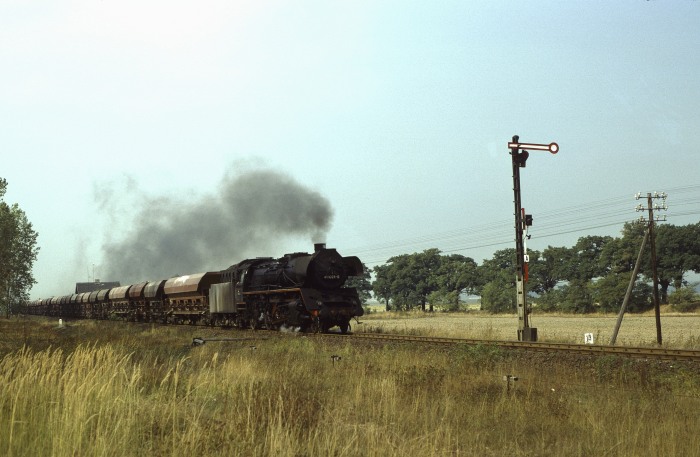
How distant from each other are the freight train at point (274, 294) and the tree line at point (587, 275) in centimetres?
4562

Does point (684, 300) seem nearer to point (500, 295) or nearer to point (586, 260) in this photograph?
point (586, 260)

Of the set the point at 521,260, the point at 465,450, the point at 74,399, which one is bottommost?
the point at 465,450

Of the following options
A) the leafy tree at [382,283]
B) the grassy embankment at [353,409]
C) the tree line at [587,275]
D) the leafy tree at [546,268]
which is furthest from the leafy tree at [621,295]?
the grassy embankment at [353,409]

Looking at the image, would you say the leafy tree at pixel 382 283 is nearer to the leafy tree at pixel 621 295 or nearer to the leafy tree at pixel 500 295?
the leafy tree at pixel 500 295

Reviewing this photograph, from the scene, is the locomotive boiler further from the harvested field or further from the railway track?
the railway track

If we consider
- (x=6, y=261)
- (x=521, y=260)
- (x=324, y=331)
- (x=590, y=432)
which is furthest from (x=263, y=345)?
(x=6, y=261)

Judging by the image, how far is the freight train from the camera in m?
26.6

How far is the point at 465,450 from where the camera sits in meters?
7.14

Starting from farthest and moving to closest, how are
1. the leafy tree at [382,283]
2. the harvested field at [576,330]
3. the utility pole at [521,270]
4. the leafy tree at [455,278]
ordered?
the leafy tree at [382,283]
the leafy tree at [455,278]
the harvested field at [576,330]
the utility pole at [521,270]

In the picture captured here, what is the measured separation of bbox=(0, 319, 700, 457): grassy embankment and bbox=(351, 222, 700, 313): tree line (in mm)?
57732

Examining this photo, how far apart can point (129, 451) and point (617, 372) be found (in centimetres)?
1067

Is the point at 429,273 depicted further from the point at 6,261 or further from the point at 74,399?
the point at 74,399

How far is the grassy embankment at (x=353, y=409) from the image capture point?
6.22 m

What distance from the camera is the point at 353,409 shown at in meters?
9.44
